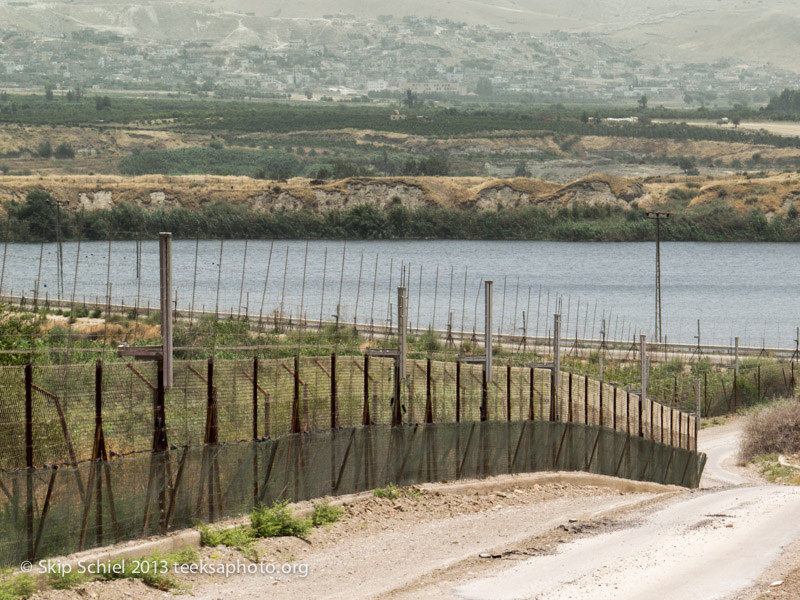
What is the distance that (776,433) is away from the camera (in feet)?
159

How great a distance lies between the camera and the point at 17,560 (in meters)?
13.5

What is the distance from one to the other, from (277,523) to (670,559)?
5.16 m

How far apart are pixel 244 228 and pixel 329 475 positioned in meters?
127

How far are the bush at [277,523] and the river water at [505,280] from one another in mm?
45522

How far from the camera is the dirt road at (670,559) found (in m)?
15.0

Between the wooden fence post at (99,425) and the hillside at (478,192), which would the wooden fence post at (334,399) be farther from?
the hillside at (478,192)

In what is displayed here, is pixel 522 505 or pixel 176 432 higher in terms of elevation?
pixel 176 432

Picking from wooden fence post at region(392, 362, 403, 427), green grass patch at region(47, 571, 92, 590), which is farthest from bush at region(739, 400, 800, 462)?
green grass patch at region(47, 571, 92, 590)

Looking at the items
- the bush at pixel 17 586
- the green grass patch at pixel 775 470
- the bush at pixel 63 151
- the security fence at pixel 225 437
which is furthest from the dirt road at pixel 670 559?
the bush at pixel 63 151

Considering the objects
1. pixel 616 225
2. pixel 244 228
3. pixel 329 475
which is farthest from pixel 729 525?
pixel 616 225

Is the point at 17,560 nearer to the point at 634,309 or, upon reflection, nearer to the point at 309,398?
the point at 309,398

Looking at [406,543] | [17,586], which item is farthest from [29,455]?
[406,543]

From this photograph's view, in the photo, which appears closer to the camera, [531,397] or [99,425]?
[99,425]

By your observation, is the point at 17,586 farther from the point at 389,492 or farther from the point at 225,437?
the point at 389,492
